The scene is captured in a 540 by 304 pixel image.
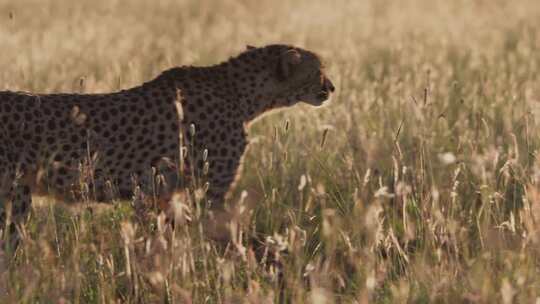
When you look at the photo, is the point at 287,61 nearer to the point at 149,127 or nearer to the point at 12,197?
the point at 149,127

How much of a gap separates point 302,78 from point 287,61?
0.16 meters

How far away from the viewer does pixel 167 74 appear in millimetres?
4578

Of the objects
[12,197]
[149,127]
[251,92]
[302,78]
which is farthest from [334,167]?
[12,197]

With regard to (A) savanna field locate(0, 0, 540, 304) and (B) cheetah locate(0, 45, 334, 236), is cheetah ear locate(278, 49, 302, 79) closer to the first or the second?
(B) cheetah locate(0, 45, 334, 236)

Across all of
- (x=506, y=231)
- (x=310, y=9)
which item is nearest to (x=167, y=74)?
(x=506, y=231)

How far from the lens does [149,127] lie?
4273mm

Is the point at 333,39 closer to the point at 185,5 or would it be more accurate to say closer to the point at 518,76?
the point at 518,76

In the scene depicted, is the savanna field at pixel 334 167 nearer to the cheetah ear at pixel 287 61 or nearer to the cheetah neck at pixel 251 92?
the cheetah neck at pixel 251 92

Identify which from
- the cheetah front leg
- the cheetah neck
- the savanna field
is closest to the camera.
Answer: the savanna field

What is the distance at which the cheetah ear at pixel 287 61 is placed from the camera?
4.74 meters

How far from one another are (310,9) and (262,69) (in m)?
8.89

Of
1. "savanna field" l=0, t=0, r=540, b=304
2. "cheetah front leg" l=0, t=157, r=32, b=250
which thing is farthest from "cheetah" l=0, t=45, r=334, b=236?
"savanna field" l=0, t=0, r=540, b=304

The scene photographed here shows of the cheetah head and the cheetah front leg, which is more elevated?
the cheetah head

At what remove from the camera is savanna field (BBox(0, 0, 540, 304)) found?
317 centimetres
